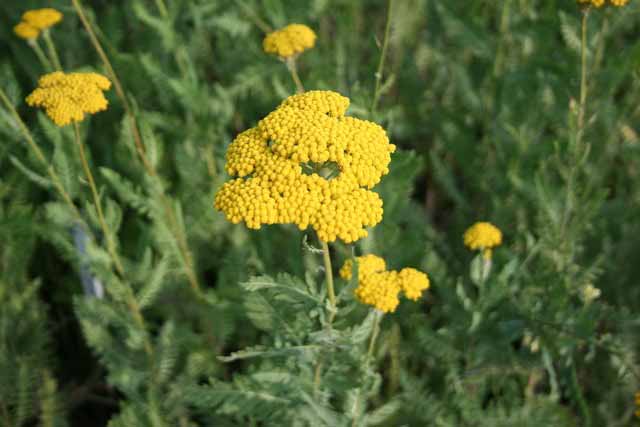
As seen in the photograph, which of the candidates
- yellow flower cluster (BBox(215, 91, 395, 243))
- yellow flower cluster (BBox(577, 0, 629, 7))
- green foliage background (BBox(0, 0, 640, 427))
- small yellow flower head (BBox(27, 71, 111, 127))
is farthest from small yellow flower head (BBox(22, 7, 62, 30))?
yellow flower cluster (BBox(577, 0, 629, 7))

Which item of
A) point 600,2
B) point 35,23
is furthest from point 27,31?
point 600,2

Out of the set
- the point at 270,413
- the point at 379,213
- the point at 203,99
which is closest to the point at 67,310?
the point at 203,99

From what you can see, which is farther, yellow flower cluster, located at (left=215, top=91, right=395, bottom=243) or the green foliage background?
the green foliage background

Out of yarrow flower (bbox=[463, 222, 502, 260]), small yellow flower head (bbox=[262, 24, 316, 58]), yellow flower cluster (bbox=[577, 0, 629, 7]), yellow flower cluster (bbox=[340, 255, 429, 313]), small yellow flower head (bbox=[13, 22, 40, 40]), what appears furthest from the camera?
small yellow flower head (bbox=[13, 22, 40, 40])

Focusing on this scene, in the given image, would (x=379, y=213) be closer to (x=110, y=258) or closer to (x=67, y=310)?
(x=110, y=258)

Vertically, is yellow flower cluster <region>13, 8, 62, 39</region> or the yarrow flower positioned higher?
yellow flower cluster <region>13, 8, 62, 39</region>

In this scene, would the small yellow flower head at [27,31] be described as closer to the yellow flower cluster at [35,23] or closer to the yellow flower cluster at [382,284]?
the yellow flower cluster at [35,23]

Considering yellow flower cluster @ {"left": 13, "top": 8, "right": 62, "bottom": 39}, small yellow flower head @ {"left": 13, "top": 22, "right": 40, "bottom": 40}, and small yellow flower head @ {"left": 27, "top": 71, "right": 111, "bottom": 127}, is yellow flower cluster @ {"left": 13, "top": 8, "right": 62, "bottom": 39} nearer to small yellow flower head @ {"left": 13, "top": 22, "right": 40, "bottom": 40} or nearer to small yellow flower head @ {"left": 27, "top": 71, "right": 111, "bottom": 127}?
Answer: small yellow flower head @ {"left": 13, "top": 22, "right": 40, "bottom": 40}
